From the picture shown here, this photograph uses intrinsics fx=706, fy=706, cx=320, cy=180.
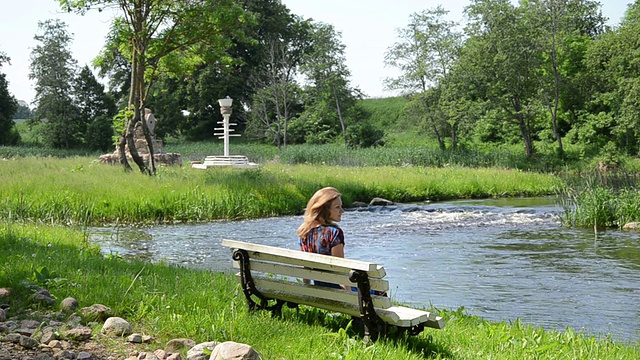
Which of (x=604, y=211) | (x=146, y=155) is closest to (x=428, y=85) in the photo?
(x=146, y=155)

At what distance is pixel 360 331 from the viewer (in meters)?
5.71

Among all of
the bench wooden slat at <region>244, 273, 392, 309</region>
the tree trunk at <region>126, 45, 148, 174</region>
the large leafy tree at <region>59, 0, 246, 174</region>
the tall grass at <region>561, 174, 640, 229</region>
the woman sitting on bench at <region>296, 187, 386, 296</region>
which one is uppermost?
the large leafy tree at <region>59, 0, 246, 174</region>

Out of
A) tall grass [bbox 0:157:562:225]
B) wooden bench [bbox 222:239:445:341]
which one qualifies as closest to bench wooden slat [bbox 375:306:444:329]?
wooden bench [bbox 222:239:445:341]

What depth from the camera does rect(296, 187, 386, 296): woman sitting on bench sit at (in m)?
5.79

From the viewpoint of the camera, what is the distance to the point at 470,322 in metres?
6.72

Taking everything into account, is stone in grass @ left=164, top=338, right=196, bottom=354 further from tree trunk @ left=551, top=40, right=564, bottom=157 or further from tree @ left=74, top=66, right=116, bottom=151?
tree @ left=74, top=66, right=116, bottom=151

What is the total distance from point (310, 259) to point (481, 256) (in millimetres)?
7975

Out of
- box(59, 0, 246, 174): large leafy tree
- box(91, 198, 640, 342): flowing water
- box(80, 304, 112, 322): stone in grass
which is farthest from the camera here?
box(59, 0, 246, 174): large leafy tree

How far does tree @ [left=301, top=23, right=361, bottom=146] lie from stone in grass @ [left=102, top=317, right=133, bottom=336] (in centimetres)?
4880

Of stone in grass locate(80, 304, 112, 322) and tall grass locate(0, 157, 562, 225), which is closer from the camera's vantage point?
stone in grass locate(80, 304, 112, 322)

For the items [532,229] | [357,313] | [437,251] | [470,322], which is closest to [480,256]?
[437,251]

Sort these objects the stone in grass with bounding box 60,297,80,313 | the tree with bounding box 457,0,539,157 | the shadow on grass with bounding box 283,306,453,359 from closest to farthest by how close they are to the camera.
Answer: the shadow on grass with bounding box 283,306,453,359 → the stone in grass with bounding box 60,297,80,313 → the tree with bounding box 457,0,539,157

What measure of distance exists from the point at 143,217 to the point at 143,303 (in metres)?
12.3

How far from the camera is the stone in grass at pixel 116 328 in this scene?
5242 millimetres
